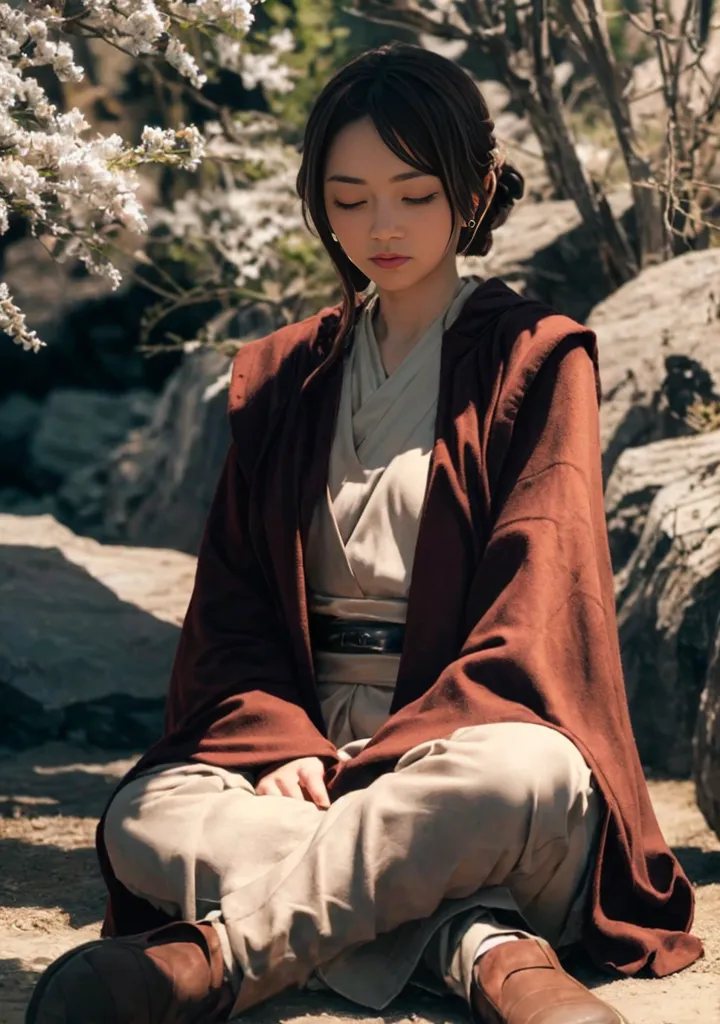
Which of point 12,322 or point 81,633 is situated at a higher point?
point 12,322

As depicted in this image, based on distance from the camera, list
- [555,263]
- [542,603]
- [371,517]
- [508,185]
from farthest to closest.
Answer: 1. [555,263]
2. [508,185]
3. [371,517]
4. [542,603]

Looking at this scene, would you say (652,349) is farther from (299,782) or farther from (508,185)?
(299,782)

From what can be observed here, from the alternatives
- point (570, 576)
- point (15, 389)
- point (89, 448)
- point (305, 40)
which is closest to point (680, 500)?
point (570, 576)

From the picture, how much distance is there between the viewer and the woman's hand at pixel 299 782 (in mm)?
3594

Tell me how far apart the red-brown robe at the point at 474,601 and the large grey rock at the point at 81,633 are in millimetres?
1929

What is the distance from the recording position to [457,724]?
3.46 m

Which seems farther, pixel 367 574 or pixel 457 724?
pixel 367 574

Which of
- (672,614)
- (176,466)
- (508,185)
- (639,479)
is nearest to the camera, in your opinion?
(508,185)

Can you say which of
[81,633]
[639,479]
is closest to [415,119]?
[639,479]

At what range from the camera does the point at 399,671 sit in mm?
3686

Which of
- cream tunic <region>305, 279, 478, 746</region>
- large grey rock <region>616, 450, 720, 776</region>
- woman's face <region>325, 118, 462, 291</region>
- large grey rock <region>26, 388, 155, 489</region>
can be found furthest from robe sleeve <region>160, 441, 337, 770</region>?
large grey rock <region>26, 388, 155, 489</region>

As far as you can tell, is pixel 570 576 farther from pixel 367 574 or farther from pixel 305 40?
pixel 305 40

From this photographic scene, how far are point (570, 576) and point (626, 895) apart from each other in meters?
0.64

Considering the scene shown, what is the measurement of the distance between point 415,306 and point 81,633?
2.57 m
